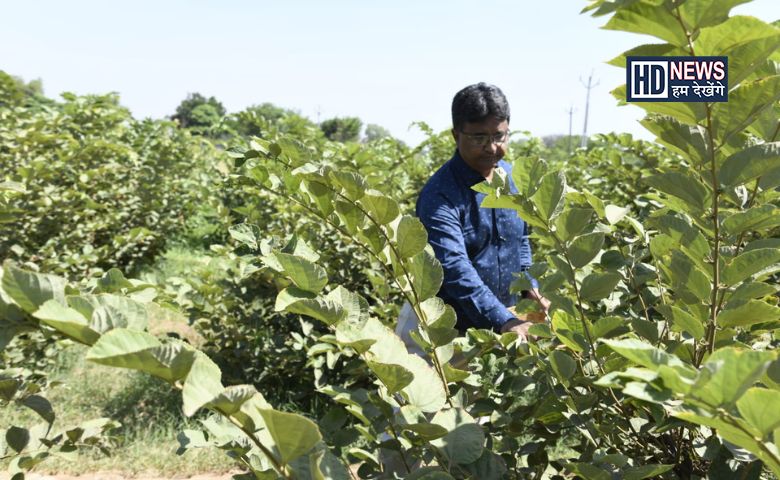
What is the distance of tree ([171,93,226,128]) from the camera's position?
53.4 meters

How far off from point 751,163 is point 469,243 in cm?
147

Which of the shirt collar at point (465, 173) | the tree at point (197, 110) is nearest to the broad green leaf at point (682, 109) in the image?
the shirt collar at point (465, 173)

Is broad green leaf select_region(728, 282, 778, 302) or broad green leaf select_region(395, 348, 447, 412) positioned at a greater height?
broad green leaf select_region(728, 282, 778, 302)

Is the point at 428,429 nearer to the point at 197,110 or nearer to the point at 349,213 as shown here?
the point at 349,213

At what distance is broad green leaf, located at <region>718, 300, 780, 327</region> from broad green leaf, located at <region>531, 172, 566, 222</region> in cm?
30

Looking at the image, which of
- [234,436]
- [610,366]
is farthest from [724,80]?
[234,436]

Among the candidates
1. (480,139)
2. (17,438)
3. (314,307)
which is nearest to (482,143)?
(480,139)

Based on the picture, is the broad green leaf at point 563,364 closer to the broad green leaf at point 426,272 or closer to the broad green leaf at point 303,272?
the broad green leaf at point 426,272

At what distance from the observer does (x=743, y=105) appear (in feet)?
2.87

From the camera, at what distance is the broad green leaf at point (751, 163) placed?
2.93 feet

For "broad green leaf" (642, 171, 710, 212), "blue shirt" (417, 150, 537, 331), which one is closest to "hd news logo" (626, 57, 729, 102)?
"broad green leaf" (642, 171, 710, 212)

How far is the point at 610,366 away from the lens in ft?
3.22

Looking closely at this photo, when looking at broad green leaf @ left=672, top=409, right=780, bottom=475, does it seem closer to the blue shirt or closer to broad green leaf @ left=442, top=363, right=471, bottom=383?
broad green leaf @ left=442, top=363, right=471, bottom=383

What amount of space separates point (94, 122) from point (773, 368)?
5243mm
